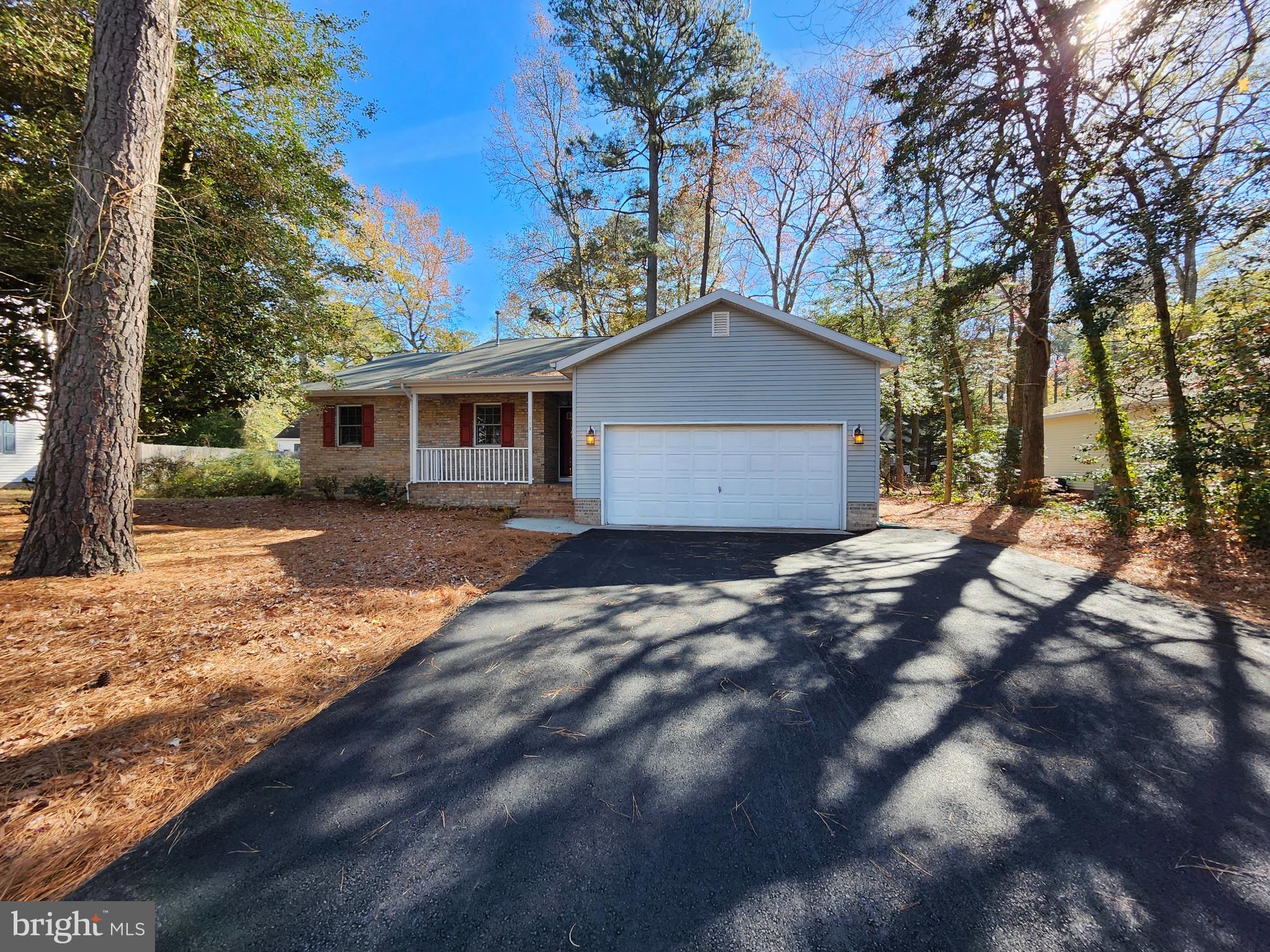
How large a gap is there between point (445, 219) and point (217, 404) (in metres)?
15.9

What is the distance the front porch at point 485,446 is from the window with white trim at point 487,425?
0.02 metres

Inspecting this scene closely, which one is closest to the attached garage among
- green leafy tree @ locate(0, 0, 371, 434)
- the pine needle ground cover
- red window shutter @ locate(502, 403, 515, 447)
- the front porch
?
the front porch

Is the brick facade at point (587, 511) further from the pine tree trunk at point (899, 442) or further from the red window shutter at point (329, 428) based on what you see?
the pine tree trunk at point (899, 442)

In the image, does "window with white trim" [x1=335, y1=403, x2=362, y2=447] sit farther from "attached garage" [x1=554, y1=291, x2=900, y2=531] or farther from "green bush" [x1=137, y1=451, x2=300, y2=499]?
"attached garage" [x1=554, y1=291, x2=900, y2=531]

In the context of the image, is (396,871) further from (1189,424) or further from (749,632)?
(1189,424)

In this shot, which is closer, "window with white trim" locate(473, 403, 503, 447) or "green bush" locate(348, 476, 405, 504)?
"green bush" locate(348, 476, 405, 504)

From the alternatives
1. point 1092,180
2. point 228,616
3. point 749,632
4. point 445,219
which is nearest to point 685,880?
point 749,632

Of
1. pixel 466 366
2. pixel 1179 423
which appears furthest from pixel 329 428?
pixel 1179 423

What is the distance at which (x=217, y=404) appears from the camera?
10367 millimetres

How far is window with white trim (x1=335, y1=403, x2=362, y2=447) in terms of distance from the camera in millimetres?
12883

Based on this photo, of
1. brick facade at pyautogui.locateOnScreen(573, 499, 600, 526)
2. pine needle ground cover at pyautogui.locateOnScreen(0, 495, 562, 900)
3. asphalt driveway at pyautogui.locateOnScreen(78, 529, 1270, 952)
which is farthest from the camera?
brick facade at pyautogui.locateOnScreen(573, 499, 600, 526)

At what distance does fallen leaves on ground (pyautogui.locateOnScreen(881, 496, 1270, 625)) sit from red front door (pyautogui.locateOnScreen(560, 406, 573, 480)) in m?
8.02

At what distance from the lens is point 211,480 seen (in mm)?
14500

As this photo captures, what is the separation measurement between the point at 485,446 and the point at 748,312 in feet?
23.3
